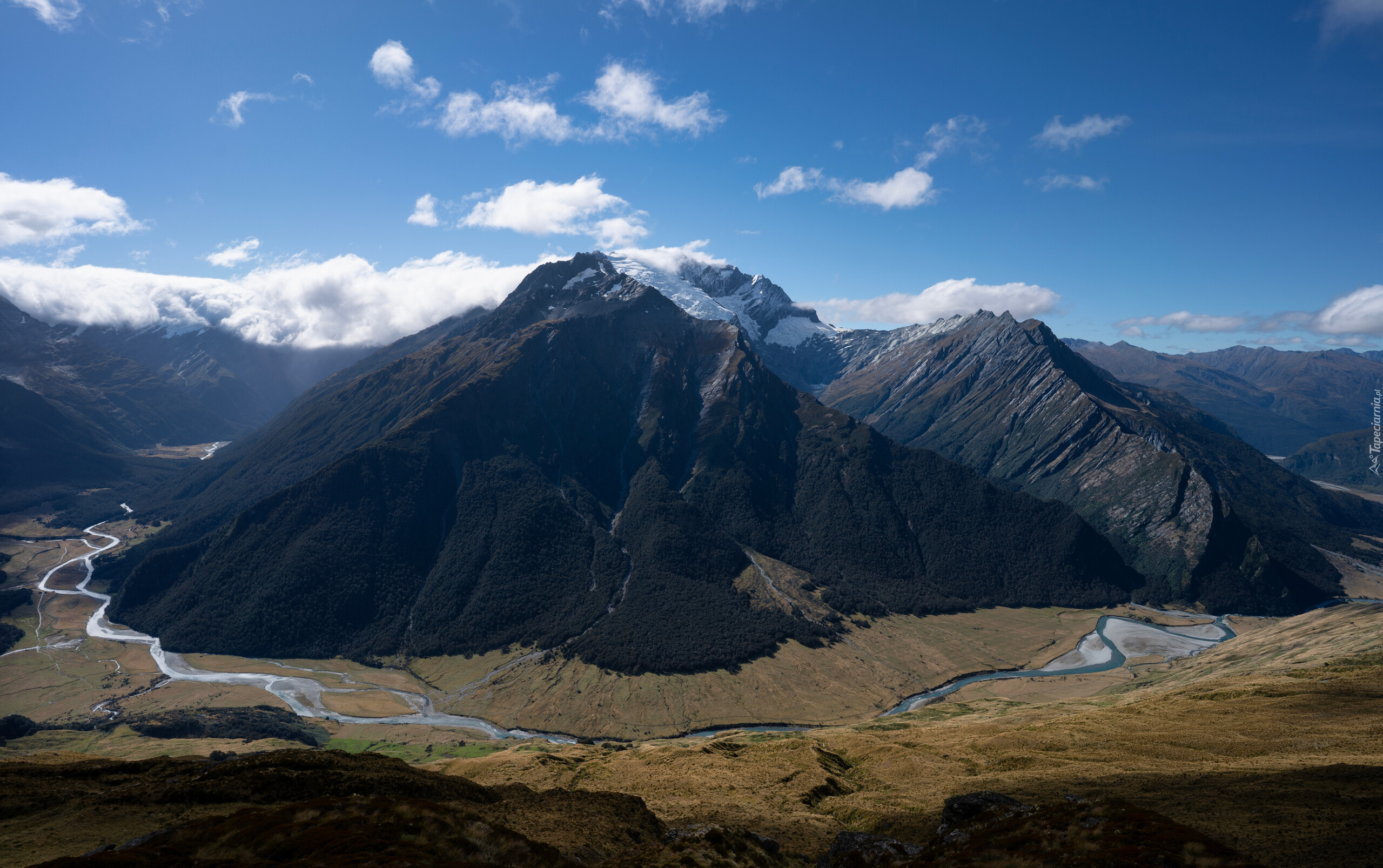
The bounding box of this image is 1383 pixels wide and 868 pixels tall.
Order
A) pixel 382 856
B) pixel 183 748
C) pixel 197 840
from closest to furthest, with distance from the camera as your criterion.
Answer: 1. pixel 382 856
2. pixel 197 840
3. pixel 183 748

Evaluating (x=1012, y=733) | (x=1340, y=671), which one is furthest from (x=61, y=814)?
(x=1340, y=671)

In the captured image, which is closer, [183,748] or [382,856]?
[382,856]

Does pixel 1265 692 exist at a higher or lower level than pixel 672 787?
higher

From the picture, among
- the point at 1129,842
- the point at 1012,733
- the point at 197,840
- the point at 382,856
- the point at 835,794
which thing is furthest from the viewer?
the point at 1012,733

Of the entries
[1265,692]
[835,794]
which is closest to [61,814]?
[835,794]

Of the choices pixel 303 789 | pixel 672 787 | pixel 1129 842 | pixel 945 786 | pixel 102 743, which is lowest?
pixel 102 743

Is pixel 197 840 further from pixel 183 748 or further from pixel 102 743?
pixel 102 743
